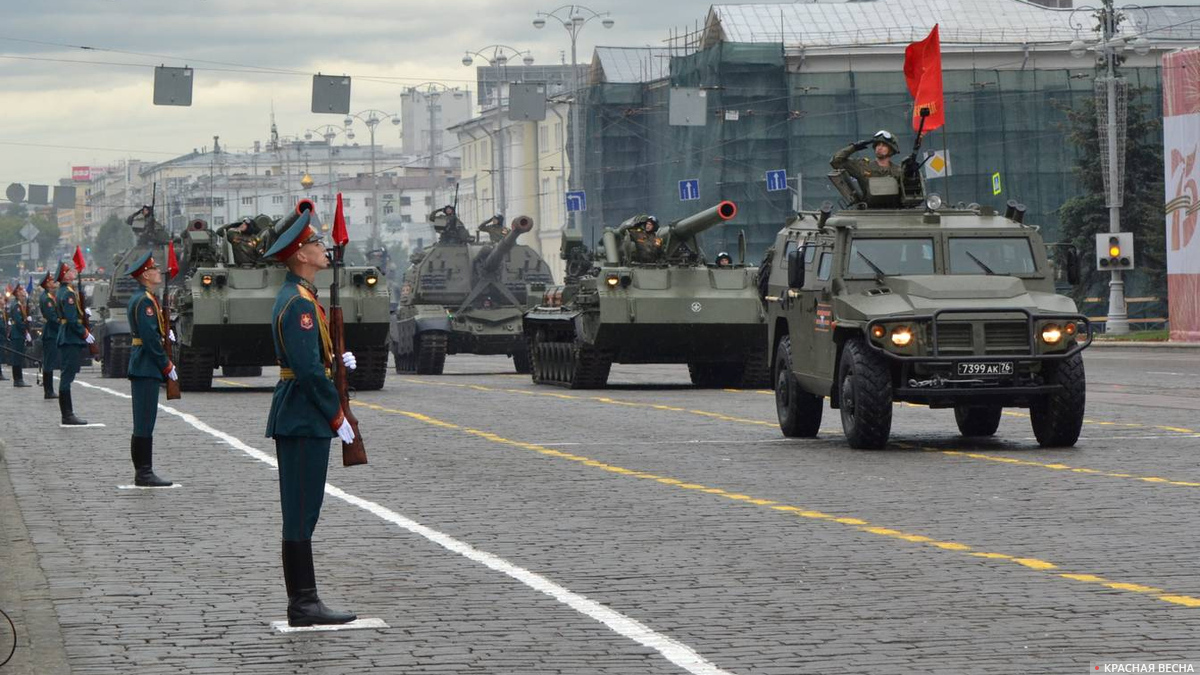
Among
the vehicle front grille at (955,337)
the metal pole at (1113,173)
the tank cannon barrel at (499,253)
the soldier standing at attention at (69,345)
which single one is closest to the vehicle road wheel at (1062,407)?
the vehicle front grille at (955,337)

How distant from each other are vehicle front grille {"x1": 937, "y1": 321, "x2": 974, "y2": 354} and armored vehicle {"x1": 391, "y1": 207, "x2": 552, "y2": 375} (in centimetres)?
2293

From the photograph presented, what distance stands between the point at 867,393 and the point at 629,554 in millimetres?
6879

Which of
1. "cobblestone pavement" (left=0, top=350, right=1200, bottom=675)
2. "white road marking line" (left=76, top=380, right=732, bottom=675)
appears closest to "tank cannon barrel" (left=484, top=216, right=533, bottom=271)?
"cobblestone pavement" (left=0, top=350, right=1200, bottom=675)

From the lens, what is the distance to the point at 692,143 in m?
79.7

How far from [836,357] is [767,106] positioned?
58813mm

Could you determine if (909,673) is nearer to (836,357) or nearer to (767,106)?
(836,357)

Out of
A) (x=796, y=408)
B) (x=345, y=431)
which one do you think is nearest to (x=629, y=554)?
(x=345, y=431)

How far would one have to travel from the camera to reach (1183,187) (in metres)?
48.4

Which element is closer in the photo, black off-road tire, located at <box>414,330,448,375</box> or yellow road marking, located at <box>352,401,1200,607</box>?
yellow road marking, located at <box>352,401,1200,607</box>

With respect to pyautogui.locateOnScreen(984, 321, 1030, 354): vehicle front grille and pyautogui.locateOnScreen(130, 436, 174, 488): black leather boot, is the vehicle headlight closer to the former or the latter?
pyautogui.locateOnScreen(984, 321, 1030, 354): vehicle front grille

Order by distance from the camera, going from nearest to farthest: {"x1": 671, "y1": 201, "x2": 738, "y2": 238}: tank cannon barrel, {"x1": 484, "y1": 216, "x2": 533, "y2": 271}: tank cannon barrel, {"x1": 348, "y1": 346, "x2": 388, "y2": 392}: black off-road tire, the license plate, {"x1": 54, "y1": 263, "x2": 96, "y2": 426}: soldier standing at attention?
the license plate → {"x1": 54, "y1": 263, "x2": 96, "y2": 426}: soldier standing at attention → {"x1": 671, "y1": 201, "x2": 738, "y2": 238}: tank cannon barrel → {"x1": 348, "y1": 346, "x2": 388, "y2": 392}: black off-road tire → {"x1": 484, "y1": 216, "x2": 533, "y2": 271}: tank cannon barrel

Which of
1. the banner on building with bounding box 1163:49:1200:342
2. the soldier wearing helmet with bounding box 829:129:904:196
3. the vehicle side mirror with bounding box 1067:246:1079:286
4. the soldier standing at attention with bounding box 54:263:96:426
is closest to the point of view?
the vehicle side mirror with bounding box 1067:246:1079:286

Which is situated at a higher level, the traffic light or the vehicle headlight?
the traffic light

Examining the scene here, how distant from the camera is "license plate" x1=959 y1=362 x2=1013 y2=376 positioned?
1808 centimetres
